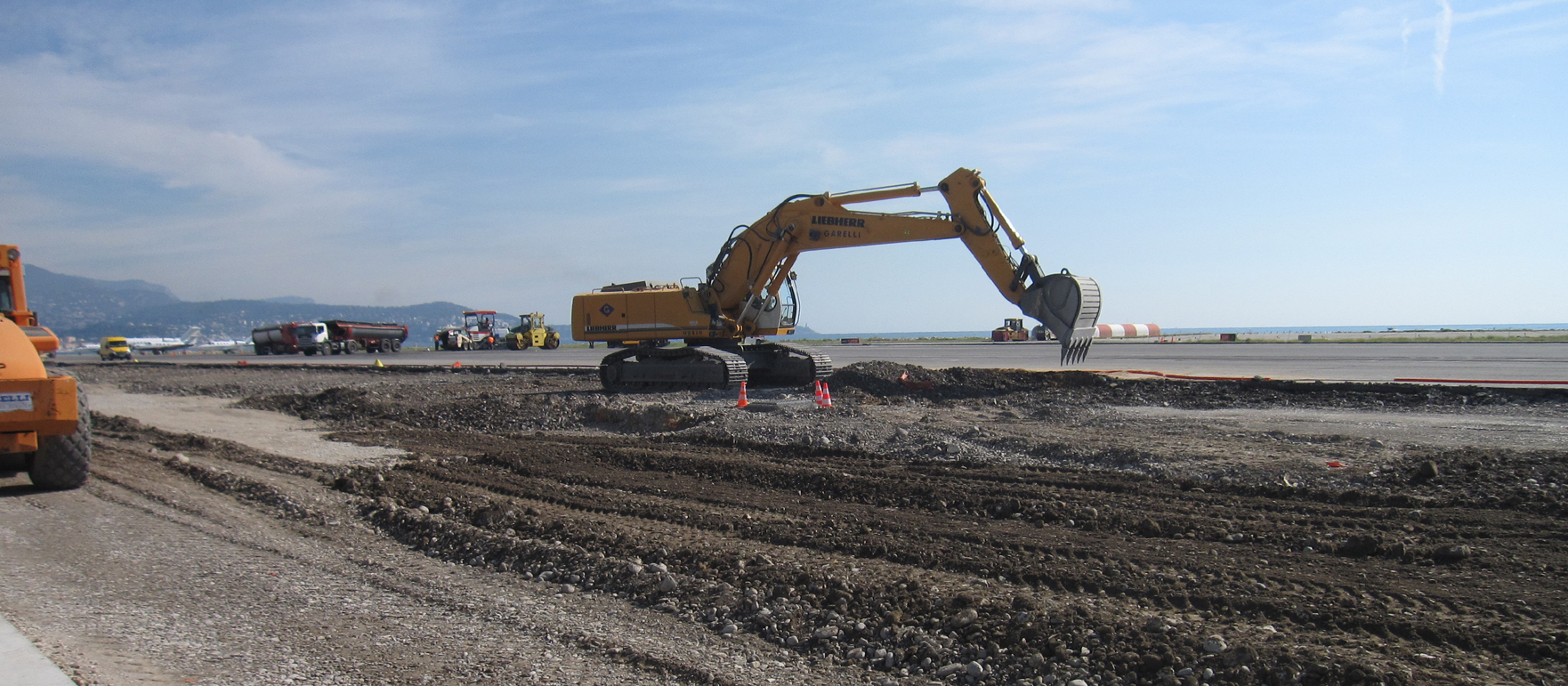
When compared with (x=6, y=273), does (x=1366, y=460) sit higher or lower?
lower

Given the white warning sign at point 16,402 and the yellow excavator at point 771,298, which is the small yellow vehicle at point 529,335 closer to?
the yellow excavator at point 771,298

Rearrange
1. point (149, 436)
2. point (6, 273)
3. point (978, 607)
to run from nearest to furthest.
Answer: point (978, 607) → point (6, 273) → point (149, 436)

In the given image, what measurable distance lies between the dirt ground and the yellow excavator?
391 cm

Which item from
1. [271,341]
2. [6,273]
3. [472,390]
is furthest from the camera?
[271,341]

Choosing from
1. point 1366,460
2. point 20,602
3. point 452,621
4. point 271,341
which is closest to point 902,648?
point 452,621

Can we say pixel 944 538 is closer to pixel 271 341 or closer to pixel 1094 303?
pixel 1094 303

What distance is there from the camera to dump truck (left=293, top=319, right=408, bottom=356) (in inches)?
2095

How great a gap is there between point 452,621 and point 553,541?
1.43 m

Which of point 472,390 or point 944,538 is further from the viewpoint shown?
point 472,390

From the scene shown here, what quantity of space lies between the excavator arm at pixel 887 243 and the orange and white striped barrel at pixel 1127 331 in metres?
39.3

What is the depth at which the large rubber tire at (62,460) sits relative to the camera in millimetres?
8156

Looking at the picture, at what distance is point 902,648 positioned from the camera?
4.27m

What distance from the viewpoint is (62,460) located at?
8227 millimetres

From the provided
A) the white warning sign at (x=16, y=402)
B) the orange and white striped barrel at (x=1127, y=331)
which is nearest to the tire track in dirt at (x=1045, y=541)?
the white warning sign at (x=16, y=402)
